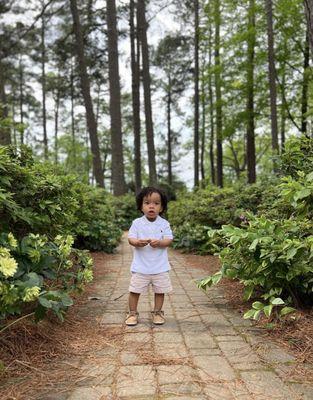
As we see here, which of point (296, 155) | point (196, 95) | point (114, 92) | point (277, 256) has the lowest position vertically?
point (277, 256)

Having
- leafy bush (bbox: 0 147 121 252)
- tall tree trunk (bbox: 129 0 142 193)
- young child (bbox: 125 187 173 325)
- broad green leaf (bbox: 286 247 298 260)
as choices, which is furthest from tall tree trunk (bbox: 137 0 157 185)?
broad green leaf (bbox: 286 247 298 260)

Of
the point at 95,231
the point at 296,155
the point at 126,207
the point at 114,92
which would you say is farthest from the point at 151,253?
the point at 114,92

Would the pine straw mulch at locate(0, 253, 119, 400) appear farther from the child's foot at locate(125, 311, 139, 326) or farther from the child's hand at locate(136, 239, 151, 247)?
the child's hand at locate(136, 239, 151, 247)

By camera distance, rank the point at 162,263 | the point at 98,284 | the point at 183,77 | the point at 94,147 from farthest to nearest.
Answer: the point at 183,77 → the point at 94,147 → the point at 98,284 → the point at 162,263

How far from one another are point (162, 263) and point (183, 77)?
26.5 meters

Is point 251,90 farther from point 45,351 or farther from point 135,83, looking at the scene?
point 45,351

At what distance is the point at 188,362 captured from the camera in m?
2.79

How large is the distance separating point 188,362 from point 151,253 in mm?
1329

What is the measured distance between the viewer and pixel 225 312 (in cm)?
408

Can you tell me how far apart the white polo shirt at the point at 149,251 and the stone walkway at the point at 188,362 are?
18.6 inches

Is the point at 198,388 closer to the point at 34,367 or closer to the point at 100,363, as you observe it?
the point at 100,363

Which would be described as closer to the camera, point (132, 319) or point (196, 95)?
point (132, 319)

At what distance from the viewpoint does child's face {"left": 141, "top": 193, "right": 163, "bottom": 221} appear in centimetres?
399

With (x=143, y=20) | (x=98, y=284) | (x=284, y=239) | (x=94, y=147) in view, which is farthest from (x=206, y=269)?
(x=143, y=20)
